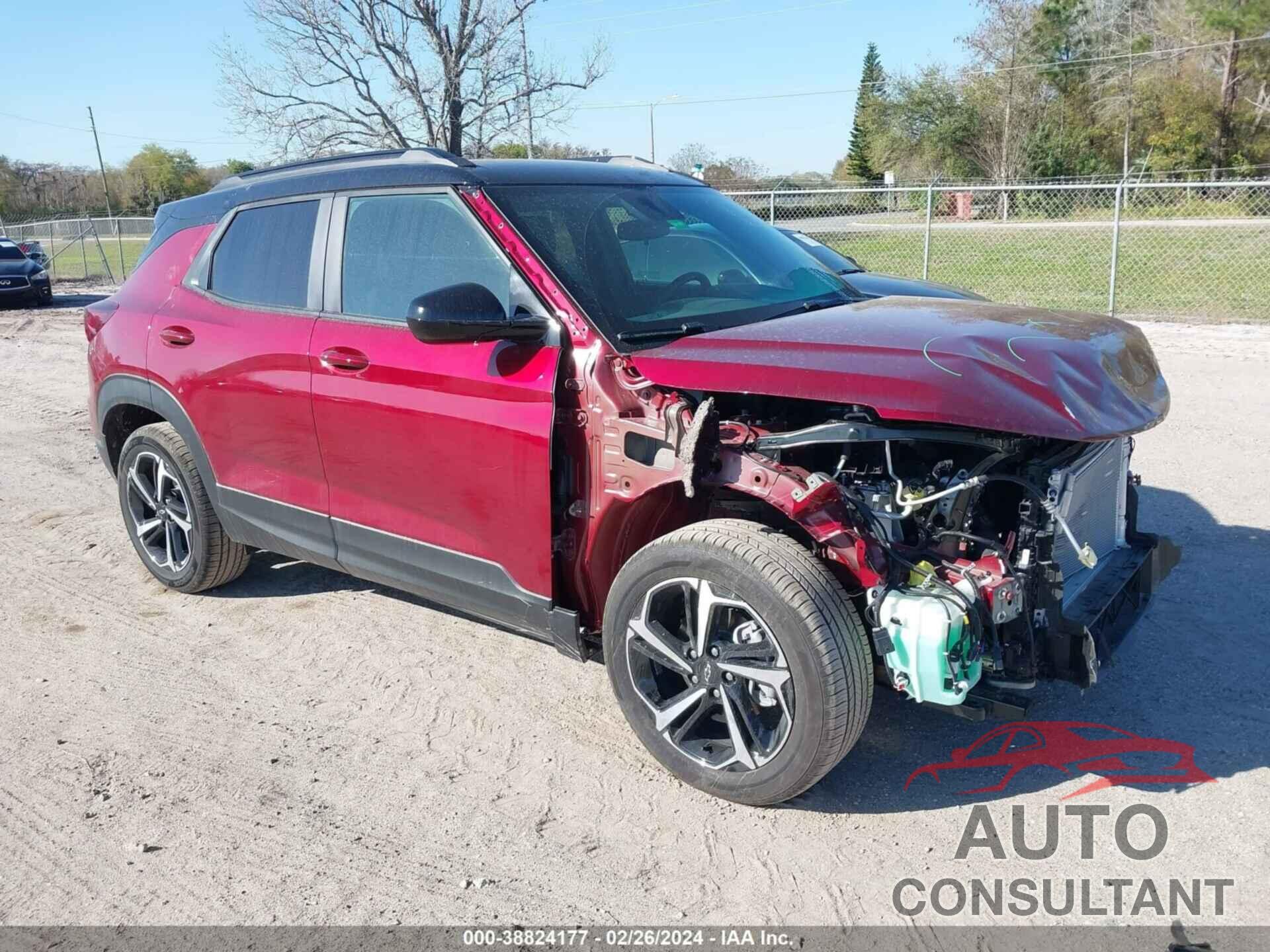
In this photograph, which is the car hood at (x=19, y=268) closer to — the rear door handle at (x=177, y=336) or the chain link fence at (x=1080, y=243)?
the chain link fence at (x=1080, y=243)

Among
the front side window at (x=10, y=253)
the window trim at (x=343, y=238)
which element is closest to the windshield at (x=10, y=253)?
the front side window at (x=10, y=253)

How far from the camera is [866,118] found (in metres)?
49.6

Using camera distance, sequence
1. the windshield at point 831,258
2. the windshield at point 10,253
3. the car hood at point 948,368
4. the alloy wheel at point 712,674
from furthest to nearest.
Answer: the windshield at point 10,253
the windshield at point 831,258
the alloy wheel at point 712,674
the car hood at point 948,368

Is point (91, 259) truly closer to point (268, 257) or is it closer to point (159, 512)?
point (159, 512)

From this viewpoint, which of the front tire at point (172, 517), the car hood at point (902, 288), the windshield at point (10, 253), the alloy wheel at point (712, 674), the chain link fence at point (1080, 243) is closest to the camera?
the alloy wheel at point (712, 674)

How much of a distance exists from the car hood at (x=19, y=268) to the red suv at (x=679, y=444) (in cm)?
2015

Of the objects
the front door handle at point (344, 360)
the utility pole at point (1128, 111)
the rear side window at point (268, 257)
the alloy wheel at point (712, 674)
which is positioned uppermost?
the utility pole at point (1128, 111)

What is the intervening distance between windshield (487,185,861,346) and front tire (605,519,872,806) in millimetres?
816

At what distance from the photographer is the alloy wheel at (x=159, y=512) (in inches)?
206

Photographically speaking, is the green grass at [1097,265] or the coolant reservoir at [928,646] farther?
the green grass at [1097,265]

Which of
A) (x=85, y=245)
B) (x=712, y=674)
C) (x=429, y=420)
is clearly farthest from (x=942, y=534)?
(x=85, y=245)

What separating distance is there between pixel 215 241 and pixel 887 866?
157 inches

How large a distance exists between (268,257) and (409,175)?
945 mm

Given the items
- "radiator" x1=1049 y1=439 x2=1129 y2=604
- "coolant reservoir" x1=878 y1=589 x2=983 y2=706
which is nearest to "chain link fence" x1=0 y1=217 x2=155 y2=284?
"radiator" x1=1049 y1=439 x2=1129 y2=604
